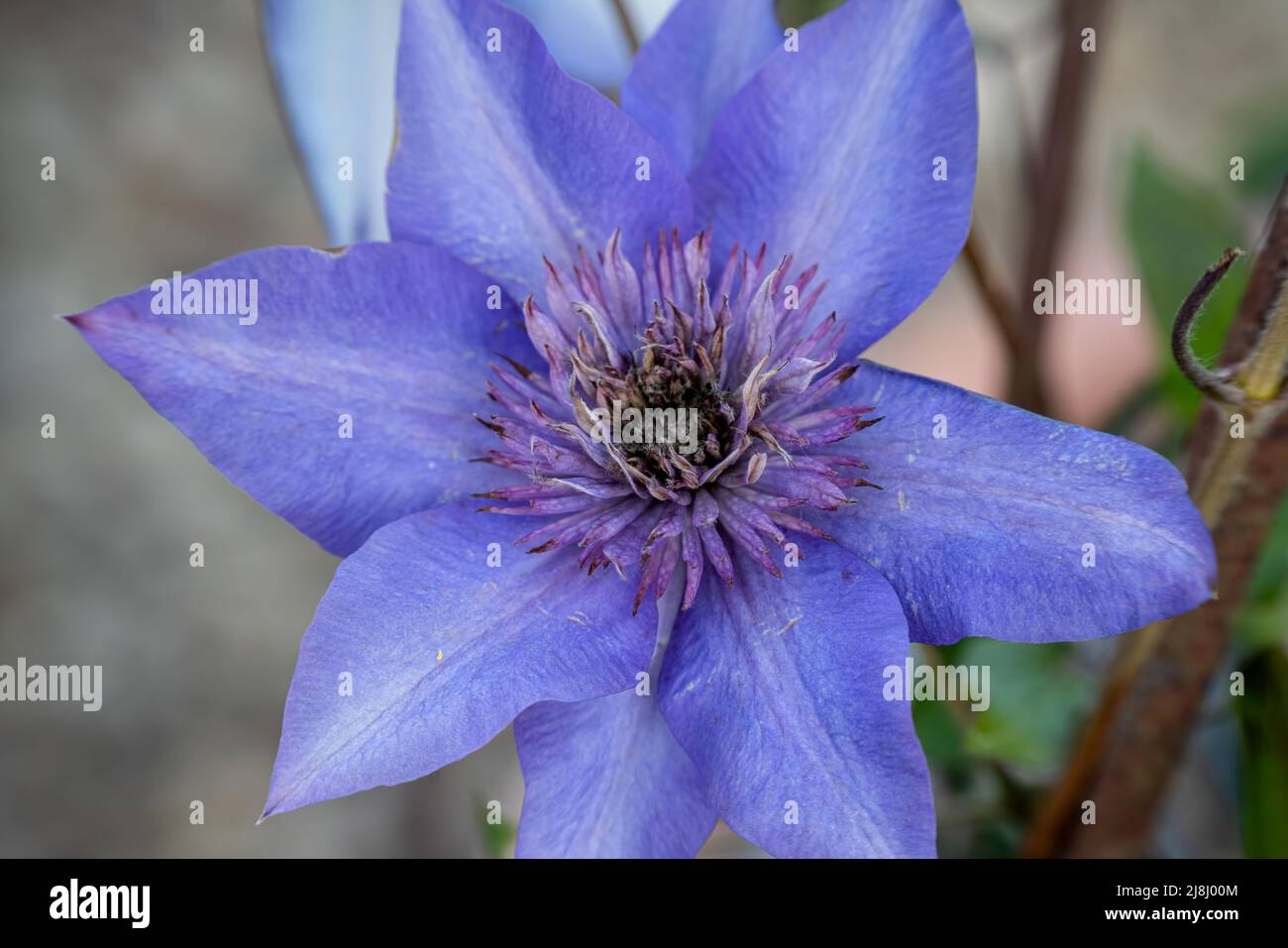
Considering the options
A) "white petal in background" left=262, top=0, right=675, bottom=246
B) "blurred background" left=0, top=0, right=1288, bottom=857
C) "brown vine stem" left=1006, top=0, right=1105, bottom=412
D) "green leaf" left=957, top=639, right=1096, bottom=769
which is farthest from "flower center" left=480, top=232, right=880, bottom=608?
"blurred background" left=0, top=0, right=1288, bottom=857

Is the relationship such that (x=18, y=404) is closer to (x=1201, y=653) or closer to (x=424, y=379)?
(x=424, y=379)

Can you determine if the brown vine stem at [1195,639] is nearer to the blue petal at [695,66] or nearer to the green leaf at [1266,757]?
the green leaf at [1266,757]

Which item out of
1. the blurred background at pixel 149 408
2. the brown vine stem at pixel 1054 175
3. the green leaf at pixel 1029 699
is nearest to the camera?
the green leaf at pixel 1029 699

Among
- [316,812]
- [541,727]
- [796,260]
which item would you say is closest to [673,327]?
[796,260]

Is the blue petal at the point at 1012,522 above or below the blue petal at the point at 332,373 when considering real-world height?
below

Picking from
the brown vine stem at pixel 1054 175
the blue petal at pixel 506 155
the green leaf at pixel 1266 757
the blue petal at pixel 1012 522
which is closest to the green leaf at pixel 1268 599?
the green leaf at pixel 1266 757

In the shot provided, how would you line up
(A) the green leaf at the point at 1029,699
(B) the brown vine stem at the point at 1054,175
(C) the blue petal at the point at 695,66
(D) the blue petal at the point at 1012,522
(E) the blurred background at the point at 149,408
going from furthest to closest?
(E) the blurred background at the point at 149,408
(B) the brown vine stem at the point at 1054,175
(A) the green leaf at the point at 1029,699
(C) the blue petal at the point at 695,66
(D) the blue petal at the point at 1012,522
